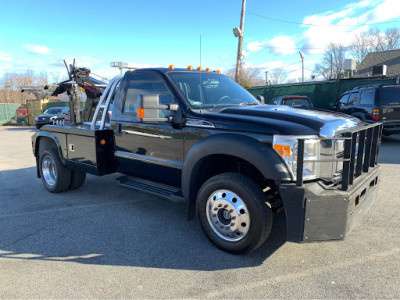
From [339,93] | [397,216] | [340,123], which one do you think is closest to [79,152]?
[340,123]

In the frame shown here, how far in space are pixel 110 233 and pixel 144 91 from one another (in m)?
1.89

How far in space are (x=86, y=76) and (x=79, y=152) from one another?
78.0 inches

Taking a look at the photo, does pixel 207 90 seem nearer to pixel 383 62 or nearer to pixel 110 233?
pixel 110 233

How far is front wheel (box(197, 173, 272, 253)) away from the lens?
303cm

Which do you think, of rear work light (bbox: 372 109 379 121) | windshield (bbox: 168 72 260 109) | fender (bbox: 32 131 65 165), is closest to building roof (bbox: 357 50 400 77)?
rear work light (bbox: 372 109 379 121)

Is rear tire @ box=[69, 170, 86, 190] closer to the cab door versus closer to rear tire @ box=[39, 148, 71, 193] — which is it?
rear tire @ box=[39, 148, 71, 193]

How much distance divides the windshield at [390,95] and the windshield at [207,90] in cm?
743

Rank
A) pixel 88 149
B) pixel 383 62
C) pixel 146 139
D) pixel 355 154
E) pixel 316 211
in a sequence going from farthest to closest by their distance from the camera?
pixel 383 62 → pixel 88 149 → pixel 146 139 → pixel 355 154 → pixel 316 211

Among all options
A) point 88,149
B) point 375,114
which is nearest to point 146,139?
point 88,149

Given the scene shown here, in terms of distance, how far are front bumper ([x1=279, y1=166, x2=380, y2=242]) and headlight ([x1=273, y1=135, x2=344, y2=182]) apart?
14 centimetres

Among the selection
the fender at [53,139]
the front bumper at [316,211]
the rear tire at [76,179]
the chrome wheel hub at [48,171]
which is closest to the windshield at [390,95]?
the front bumper at [316,211]

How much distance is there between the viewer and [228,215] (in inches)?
130

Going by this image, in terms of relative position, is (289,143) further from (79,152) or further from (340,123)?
(79,152)

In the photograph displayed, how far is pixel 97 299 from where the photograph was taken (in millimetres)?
2625
